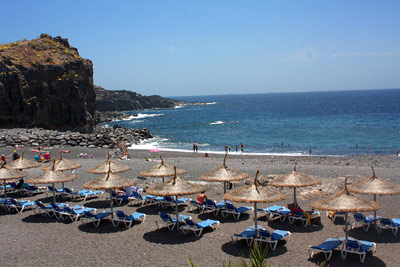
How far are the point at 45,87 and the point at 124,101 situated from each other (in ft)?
261

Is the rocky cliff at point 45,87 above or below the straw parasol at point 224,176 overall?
above

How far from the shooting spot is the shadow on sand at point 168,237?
1104cm

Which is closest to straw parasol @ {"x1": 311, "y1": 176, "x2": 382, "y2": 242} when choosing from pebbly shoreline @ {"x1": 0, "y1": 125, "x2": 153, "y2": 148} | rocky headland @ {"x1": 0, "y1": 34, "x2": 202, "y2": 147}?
pebbly shoreline @ {"x1": 0, "y1": 125, "x2": 153, "y2": 148}

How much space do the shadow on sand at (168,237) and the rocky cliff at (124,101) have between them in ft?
365

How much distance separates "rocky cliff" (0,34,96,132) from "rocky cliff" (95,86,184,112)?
64416 mm

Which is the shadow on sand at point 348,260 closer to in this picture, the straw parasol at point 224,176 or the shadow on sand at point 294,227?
the shadow on sand at point 294,227

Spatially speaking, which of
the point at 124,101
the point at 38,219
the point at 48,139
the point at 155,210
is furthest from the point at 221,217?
the point at 124,101

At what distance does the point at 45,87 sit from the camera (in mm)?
49094

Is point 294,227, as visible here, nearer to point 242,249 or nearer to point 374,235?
point 374,235

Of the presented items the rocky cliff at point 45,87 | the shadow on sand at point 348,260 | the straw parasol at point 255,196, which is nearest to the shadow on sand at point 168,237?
the straw parasol at point 255,196

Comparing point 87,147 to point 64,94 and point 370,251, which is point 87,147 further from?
point 370,251

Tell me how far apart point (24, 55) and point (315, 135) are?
42.7m

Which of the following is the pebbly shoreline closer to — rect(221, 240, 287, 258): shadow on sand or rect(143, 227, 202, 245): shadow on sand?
rect(143, 227, 202, 245): shadow on sand

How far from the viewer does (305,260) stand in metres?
9.43
